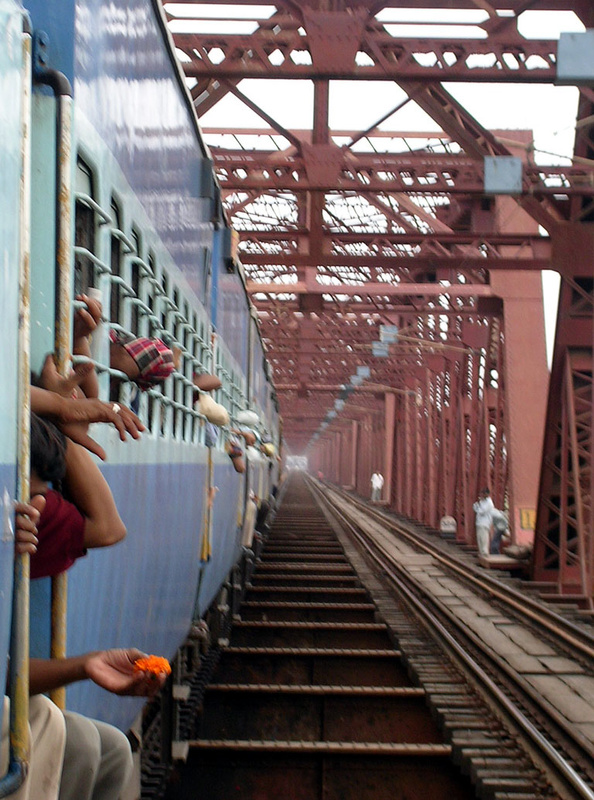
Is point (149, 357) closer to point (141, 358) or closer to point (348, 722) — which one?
point (141, 358)

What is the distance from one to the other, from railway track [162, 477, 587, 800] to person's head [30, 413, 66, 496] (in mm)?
4116

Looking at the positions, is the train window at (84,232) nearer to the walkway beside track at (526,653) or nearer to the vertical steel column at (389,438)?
the walkway beside track at (526,653)

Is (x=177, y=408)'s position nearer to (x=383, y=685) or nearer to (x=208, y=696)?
(x=208, y=696)

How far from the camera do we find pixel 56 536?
237 centimetres

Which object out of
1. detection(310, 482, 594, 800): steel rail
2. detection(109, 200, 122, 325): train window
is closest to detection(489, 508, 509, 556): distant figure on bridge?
detection(310, 482, 594, 800): steel rail

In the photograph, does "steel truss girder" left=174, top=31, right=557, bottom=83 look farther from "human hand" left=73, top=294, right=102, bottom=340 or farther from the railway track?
"human hand" left=73, top=294, right=102, bottom=340

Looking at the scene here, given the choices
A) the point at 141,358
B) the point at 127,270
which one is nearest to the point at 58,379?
the point at 141,358

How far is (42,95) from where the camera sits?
2.50m

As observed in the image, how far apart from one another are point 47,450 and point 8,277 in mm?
495

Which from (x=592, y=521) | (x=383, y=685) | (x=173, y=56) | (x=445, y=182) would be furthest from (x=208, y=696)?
(x=445, y=182)

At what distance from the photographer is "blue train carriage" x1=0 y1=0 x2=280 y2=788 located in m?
2.48

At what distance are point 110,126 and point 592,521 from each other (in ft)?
37.8

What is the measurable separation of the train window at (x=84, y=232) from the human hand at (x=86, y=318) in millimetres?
179

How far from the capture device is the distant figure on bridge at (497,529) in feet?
68.1
